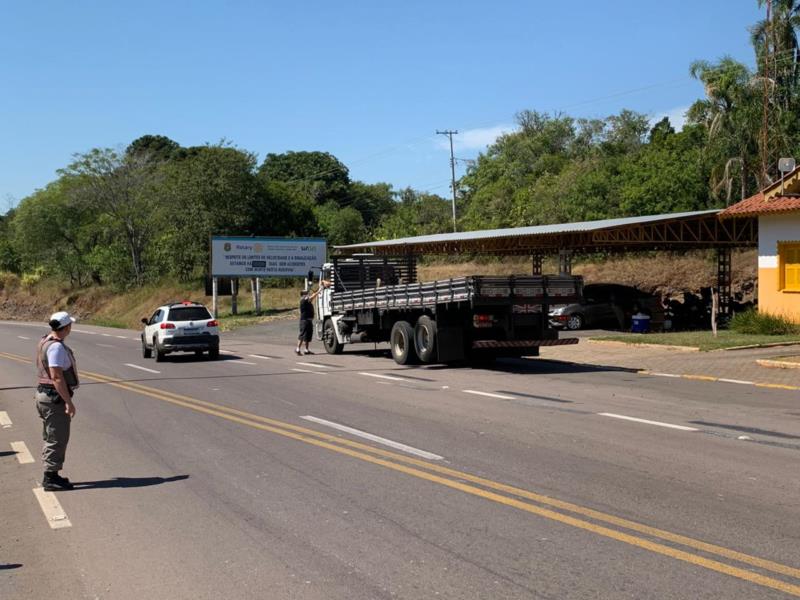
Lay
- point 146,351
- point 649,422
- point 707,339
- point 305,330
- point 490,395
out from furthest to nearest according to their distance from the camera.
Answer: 1. point 146,351
2. point 305,330
3. point 707,339
4. point 490,395
5. point 649,422

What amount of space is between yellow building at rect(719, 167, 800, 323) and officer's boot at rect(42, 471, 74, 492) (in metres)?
22.0

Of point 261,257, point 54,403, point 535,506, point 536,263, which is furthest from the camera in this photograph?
point 261,257

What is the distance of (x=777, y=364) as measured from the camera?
1830 centimetres

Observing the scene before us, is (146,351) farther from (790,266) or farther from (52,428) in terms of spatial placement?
(790,266)

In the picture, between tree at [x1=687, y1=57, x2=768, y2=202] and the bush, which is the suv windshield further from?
tree at [x1=687, y1=57, x2=768, y2=202]

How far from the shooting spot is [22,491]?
8234 millimetres

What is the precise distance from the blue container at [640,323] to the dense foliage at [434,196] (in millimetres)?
14371

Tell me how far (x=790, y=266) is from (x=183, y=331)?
57.1 ft

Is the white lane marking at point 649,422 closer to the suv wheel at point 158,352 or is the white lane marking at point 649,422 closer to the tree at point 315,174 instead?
the suv wheel at point 158,352

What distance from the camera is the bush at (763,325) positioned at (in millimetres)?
24750

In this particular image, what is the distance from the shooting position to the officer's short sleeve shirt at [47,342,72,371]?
26.5ft

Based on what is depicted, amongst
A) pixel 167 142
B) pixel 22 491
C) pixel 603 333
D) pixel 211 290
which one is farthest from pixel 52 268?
pixel 22 491

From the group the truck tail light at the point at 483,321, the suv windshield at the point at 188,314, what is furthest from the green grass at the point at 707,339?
the suv windshield at the point at 188,314

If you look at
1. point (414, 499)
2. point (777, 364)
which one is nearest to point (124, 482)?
point (414, 499)
